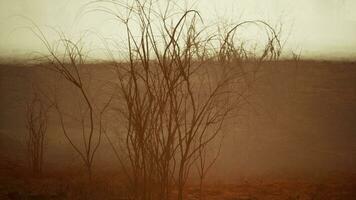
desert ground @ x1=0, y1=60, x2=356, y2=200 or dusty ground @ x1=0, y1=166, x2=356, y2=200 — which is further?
desert ground @ x1=0, y1=60, x2=356, y2=200

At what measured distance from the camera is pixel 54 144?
474cm

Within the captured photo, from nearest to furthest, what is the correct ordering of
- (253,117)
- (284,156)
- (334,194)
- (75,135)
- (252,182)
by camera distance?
1. (334,194)
2. (252,182)
3. (284,156)
4. (75,135)
5. (253,117)

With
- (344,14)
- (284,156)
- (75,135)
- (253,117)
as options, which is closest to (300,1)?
(344,14)

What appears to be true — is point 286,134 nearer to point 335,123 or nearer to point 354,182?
point 335,123

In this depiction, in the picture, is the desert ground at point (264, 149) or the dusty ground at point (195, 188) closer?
the dusty ground at point (195, 188)

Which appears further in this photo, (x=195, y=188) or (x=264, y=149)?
(x=264, y=149)

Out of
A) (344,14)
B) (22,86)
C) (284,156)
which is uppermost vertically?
(344,14)

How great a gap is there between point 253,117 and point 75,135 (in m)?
2.23

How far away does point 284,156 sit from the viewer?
449cm

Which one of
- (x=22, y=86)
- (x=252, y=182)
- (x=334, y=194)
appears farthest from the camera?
(x=22, y=86)

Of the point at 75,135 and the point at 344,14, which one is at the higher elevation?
the point at 344,14

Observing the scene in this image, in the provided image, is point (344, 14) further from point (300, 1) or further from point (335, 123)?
point (335, 123)

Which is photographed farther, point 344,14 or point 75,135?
point 344,14

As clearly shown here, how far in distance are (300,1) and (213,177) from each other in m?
4.59
